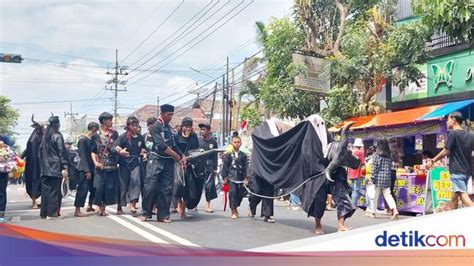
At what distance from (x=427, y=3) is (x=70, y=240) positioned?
542cm

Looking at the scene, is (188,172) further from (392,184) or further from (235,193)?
(392,184)

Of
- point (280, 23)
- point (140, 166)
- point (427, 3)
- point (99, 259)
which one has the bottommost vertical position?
point (99, 259)

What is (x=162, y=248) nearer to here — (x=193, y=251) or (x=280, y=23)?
(x=193, y=251)

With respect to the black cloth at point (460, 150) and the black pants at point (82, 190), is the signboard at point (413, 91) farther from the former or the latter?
the black pants at point (82, 190)

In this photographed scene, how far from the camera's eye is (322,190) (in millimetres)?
6398

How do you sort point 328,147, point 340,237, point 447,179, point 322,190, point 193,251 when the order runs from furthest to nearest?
point 447,179, point 322,190, point 328,147, point 193,251, point 340,237

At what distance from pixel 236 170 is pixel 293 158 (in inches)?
115

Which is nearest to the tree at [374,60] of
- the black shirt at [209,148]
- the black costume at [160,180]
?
the black shirt at [209,148]

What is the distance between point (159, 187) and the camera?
7.57 metres

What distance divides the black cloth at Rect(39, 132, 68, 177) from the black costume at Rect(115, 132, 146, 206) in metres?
1.01

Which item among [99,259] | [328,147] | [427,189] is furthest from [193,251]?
[427,189]

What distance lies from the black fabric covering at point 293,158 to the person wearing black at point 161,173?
1.34 metres

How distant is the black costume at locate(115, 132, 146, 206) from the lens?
855 centimetres

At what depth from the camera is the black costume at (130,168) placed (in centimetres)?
855
